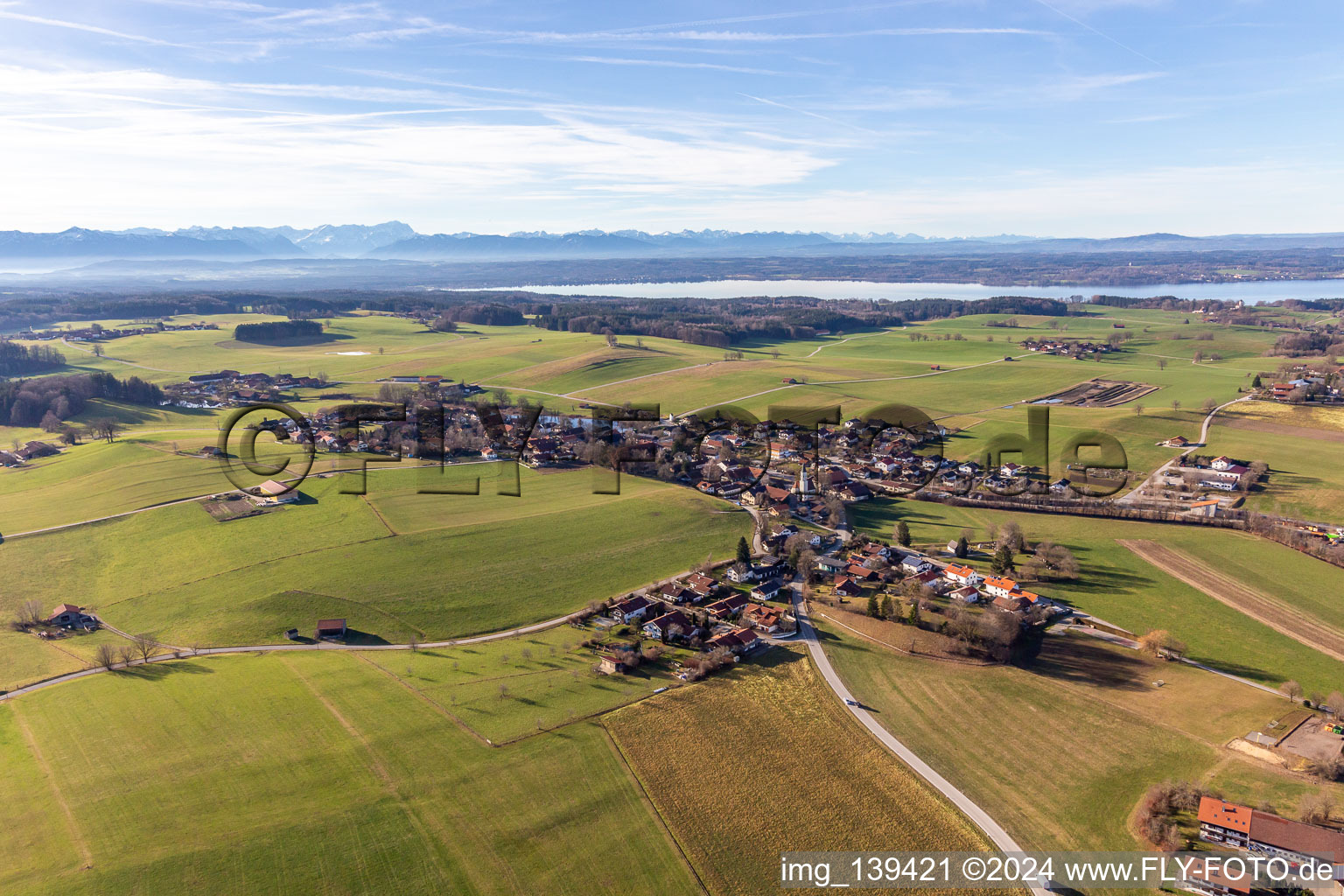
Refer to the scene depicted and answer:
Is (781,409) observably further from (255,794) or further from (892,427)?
(255,794)

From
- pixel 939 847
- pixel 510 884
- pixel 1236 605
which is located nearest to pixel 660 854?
pixel 510 884

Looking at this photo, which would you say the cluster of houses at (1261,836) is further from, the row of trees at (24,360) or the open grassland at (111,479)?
the row of trees at (24,360)

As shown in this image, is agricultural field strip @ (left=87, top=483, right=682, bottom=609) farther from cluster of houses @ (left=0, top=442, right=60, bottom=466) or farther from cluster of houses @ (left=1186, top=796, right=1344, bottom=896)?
cluster of houses @ (left=1186, top=796, right=1344, bottom=896)

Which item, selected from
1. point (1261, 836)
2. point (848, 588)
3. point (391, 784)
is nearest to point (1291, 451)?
point (848, 588)

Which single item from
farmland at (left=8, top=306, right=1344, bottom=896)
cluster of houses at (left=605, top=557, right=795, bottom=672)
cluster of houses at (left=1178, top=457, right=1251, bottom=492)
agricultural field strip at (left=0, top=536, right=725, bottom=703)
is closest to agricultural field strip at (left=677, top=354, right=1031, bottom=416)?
cluster of houses at (left=1178, top=457, right=1251, bottom=492)

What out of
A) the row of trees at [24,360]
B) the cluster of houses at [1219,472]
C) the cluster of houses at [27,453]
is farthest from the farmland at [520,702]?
the row of trees at [24,360]
